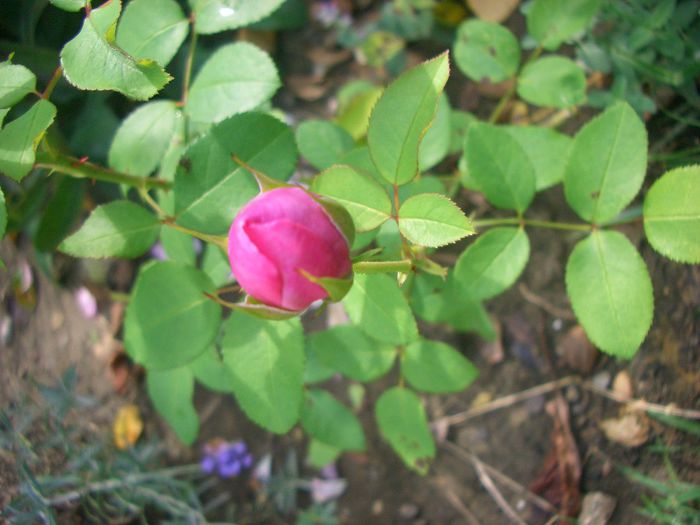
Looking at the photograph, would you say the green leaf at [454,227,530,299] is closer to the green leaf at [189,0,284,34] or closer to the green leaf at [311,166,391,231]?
the green leaf at [311,166,391,231]

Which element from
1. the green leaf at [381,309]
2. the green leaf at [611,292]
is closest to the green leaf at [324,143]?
the green leaf at [381,309]

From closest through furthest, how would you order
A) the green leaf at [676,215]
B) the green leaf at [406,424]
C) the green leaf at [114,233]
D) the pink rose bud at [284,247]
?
the pink rose bud at [284,247], the green leaf at [676,215], the green leaf at [114,233], the green leaf at [406,424]

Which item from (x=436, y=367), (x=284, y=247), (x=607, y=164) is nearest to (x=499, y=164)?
(x=607, y=164)

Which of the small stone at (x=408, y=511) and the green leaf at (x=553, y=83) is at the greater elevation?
the green leaf at (x=553, y=83)

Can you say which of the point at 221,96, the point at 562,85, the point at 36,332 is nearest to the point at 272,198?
the point at 221,96

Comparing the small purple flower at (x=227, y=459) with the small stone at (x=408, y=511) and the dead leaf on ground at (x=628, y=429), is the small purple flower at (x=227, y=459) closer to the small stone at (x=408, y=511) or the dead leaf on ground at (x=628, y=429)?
the small stone at (x=408, y=511)

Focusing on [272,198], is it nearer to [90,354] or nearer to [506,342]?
[506,342]
